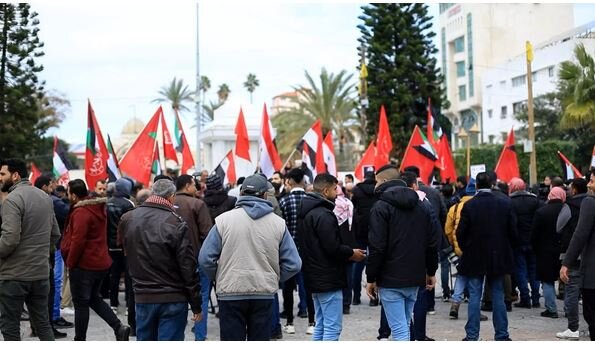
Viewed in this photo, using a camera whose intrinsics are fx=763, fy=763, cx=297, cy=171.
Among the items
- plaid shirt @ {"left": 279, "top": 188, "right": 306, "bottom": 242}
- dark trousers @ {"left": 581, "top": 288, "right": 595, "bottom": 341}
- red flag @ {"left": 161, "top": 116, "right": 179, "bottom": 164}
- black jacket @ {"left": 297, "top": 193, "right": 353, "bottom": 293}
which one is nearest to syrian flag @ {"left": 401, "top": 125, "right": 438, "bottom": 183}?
red flag @ {"left": 161, "top": 116, "right": 179, "bottom": 164}

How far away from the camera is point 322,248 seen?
22.6 ft

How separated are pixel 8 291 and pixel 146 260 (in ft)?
5.33

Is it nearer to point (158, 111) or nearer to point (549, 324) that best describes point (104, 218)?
point (549, 324)

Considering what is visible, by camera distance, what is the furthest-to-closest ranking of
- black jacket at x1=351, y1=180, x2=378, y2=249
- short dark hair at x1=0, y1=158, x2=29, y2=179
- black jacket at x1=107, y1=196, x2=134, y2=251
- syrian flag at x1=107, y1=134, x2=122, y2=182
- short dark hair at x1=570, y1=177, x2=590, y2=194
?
syrian flag at x1=107, y1=134, x2=122, y2=182, black jacket at x1=351, y1=180, x2=378, y2=249, black jacket at x1=107, y1=196, x2=134, y2=251, short dark hair at x1=570, y1=177, x2=590, y2=194, short dark hair at x1=0, y1=158, x2=29, y2=179

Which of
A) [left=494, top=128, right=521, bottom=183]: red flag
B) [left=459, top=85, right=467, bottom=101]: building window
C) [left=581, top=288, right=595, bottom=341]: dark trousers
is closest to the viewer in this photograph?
[left=581, top=288, right=595, bottom=341]: dark trousers

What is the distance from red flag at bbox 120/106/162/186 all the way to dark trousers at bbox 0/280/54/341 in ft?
26.2

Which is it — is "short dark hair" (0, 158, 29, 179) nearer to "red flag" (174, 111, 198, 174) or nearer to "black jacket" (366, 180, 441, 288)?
"black jacket" (366, 180, 441, 288)

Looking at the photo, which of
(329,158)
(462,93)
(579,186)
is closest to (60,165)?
(329,158)

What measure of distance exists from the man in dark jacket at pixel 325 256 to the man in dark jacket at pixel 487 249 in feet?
6.69

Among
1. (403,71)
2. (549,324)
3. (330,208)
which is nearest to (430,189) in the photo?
(549,324)

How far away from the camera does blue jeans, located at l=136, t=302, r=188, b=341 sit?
6.05 meters

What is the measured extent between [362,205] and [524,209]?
237cm

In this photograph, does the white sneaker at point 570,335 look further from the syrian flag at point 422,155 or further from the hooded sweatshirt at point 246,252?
the syrian flag at point 422,155

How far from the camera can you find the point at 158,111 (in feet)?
53.4
